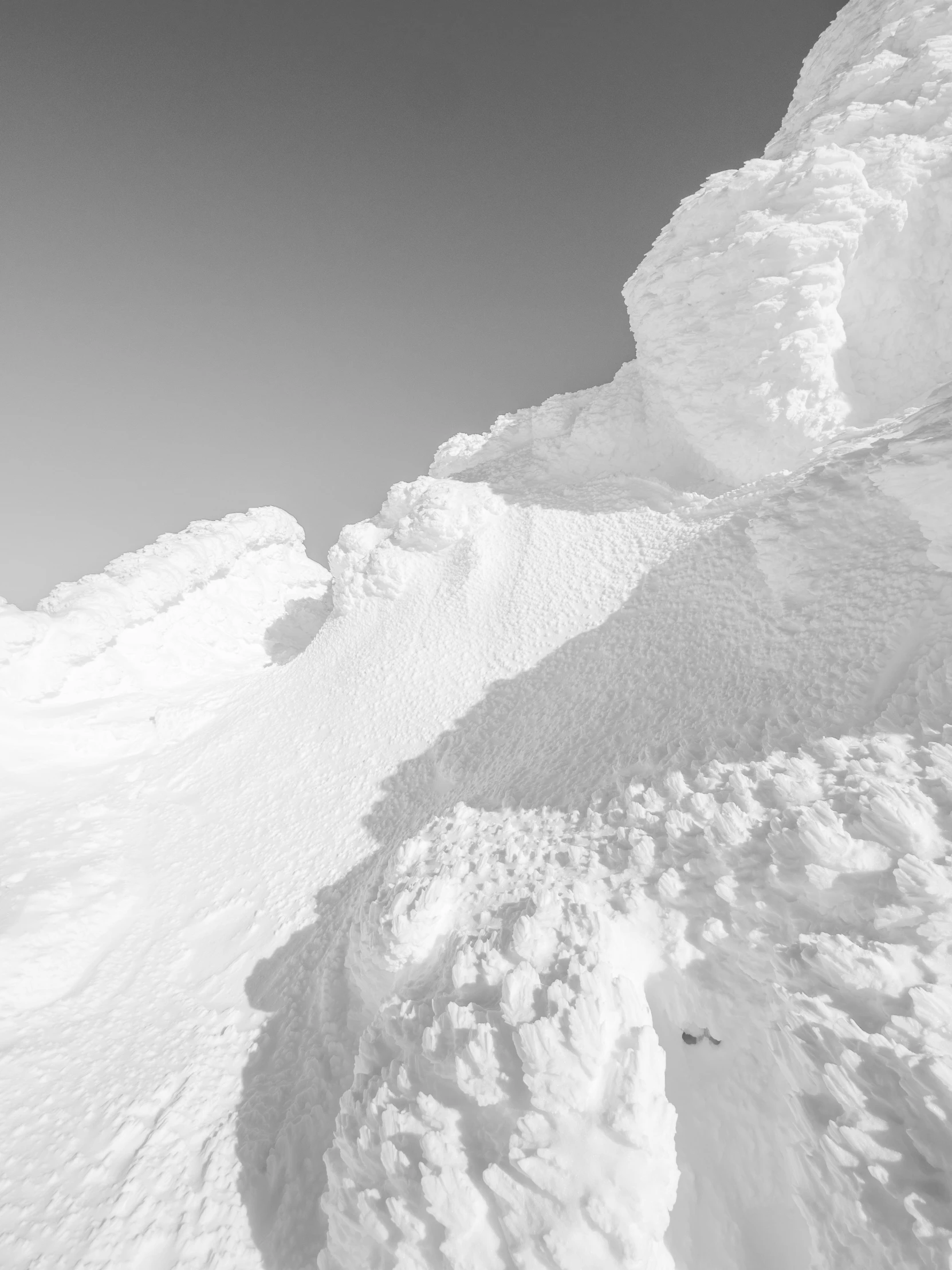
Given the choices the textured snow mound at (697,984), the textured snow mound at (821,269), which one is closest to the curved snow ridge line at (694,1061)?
the textured snow mound at (697,984)

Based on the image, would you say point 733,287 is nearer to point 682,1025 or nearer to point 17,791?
point 682,1025

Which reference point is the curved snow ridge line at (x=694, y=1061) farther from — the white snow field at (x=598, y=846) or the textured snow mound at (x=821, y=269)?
the textured snow mound at (x=821, y=269)

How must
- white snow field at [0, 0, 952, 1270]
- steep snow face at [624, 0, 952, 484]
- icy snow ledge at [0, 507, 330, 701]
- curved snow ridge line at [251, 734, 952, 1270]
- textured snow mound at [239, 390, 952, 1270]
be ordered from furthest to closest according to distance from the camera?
1. icy snow ledge at [0, 507, 330, 701]
2. steep snow face at [624, 0, 952, 484]
3. white snow field at [0, 0, 952, 1270]
4. textured snow mound at [239, 390, 952, 1270]
5. curved snow ridge line at [251, 734, 952, 1270]

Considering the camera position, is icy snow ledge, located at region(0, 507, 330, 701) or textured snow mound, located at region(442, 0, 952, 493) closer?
textured snow mound, located at region(442, 0, 952, 493)

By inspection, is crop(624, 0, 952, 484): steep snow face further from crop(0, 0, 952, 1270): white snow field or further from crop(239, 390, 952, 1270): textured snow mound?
crop(239, 390, 952, 1270): textured snow mound

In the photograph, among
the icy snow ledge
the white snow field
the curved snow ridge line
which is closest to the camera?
the curved snow ridge line

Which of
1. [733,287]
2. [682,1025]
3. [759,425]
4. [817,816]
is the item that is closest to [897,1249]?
[682,1025]

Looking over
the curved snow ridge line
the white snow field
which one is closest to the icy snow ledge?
the white snow field
